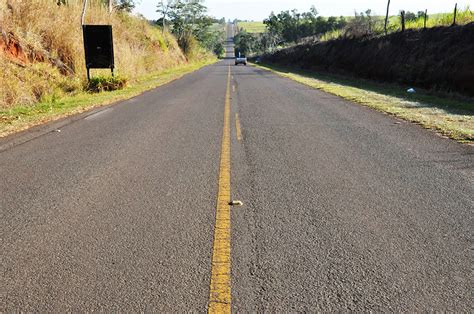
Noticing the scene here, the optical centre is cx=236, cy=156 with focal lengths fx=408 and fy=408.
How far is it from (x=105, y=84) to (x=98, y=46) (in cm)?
199

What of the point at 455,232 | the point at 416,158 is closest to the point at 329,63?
the point at 416,158

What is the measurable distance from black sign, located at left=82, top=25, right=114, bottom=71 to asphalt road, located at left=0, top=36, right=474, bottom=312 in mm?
12583

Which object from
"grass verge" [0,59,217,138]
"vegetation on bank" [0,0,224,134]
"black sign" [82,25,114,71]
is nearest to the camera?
"grass verge" [0,59,217,138]

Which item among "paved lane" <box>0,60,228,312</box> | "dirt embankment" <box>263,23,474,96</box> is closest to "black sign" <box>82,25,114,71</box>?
"paved lane" <box>0,60,228,312</box>

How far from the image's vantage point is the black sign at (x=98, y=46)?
19.5 meters

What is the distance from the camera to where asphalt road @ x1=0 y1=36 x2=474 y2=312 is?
2.85 m

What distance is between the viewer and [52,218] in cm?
421

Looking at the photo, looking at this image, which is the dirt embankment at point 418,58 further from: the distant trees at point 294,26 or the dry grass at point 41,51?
the distant trees at point 294,26

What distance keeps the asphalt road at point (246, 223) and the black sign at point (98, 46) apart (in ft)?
41.3

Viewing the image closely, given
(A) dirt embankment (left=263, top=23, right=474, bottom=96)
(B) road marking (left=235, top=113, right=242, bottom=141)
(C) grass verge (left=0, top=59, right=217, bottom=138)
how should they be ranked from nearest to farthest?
(B) road marking (left=235, top=113, right=242, bottom=141)
(C) grass verge (left=0, top=59, right=217, bottom=138)
(A) dirt embankment (left=263, top=23, right=474, bottom=96)

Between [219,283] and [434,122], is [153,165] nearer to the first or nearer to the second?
[219,283]

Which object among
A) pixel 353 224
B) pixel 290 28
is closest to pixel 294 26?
pixel 290 28

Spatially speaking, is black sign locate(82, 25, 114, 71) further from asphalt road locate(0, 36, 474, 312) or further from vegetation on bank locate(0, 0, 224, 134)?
asphalt road locate(0, 36, 474, 312)

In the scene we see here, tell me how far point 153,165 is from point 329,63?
33.9m
